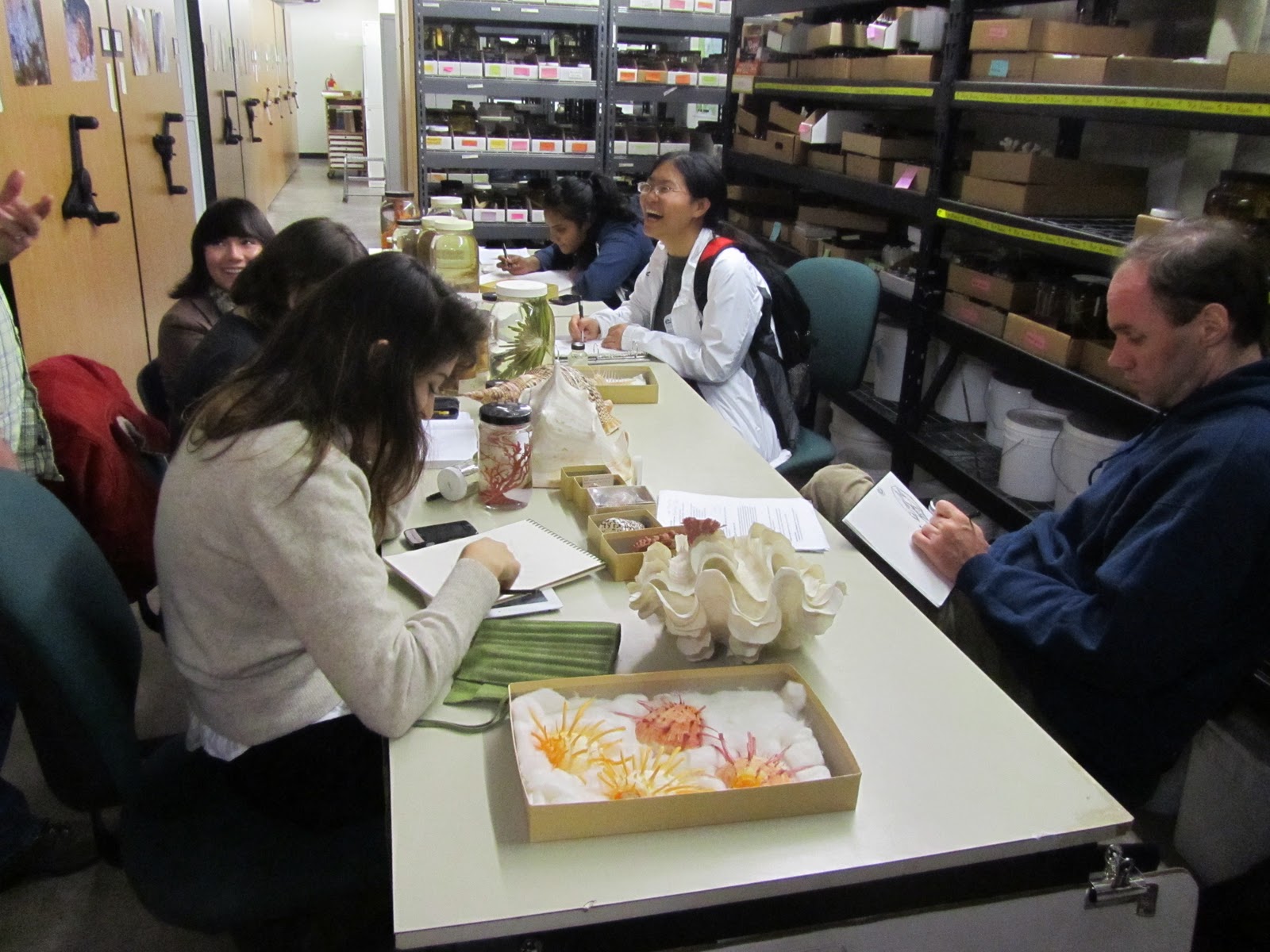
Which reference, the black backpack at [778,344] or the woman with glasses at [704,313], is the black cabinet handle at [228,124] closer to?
the woman with glasses at [704,313]

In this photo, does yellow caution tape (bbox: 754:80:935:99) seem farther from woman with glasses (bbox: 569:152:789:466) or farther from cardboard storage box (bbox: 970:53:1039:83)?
woman with glasses (bbox: 569:152:789:466)

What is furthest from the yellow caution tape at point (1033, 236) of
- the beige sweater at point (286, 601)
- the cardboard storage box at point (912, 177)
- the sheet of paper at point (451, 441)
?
the beige sweater at point (286, 601)

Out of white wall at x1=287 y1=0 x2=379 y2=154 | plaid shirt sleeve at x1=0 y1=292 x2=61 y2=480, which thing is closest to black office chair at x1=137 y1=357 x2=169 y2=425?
plaid shirt sleeve at x1=0 y1=292 x2=61 y2=480

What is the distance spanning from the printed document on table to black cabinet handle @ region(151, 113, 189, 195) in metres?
3.25

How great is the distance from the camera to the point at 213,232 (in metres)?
2.30

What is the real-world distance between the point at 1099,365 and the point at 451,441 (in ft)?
5.01

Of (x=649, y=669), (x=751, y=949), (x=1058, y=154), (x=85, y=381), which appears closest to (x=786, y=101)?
(x=1058, y=154)

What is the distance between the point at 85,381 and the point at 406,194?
2.22m

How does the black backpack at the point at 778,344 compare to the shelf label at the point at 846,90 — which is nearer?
the black backpack at the point at 778,344

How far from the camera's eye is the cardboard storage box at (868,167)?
10.5ft

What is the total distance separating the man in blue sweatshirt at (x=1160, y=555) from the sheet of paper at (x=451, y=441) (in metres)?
0.86

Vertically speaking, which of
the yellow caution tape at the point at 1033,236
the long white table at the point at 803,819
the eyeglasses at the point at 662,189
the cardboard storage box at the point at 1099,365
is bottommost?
the long white table at the point at 803,819

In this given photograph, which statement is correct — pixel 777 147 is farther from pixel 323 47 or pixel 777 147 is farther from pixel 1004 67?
pixel 323 47

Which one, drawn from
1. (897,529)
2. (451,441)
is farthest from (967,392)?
(451,441)
